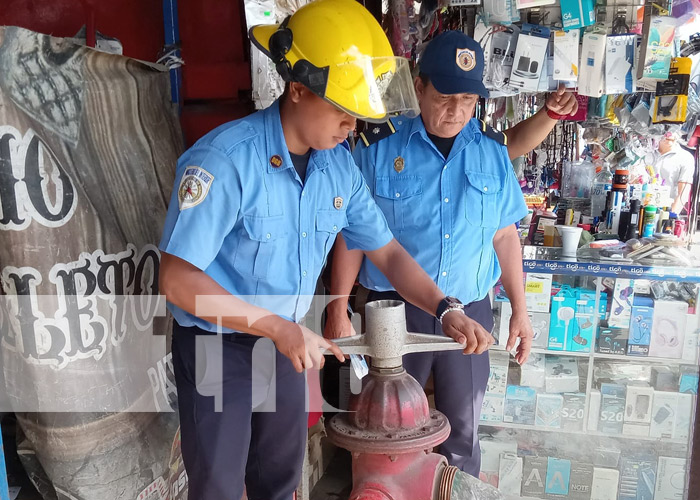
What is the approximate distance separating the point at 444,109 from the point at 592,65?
1.06m

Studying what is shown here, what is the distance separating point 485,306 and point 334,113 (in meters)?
1.16

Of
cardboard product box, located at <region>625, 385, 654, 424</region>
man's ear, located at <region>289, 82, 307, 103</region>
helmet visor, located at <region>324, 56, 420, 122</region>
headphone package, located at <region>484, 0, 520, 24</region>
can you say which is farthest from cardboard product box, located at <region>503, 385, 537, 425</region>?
man's ear, located at <region>289, 82, 307, 103</region>

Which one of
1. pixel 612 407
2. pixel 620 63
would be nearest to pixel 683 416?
pixel 612 407

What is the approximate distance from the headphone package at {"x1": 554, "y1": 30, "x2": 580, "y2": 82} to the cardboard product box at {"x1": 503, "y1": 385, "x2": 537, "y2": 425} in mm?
1562

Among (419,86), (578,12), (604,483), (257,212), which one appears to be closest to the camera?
(257,212)

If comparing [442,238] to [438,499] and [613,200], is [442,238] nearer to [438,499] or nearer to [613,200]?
[438,499]

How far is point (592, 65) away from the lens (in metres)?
2.76

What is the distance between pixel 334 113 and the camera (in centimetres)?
147

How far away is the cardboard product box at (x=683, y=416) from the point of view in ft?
10.1

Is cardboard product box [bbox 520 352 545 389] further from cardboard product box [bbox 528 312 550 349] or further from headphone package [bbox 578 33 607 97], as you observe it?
headphone package [bbox 578 33 607 97]

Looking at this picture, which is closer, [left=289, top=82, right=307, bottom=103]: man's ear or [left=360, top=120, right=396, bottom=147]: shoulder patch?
[left=289, top=82, right=307, bottom=103]: man's ear

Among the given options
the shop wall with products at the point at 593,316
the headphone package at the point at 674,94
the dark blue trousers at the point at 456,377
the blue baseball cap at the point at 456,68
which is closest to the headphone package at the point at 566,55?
the shop wall with products at the point at 593,316

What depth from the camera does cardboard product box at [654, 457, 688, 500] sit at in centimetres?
310

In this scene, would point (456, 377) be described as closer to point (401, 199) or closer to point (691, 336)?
point (401, 199)
